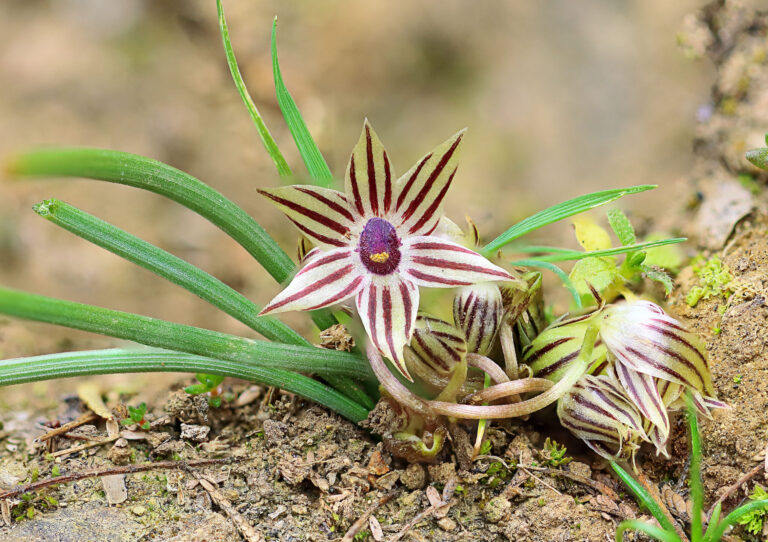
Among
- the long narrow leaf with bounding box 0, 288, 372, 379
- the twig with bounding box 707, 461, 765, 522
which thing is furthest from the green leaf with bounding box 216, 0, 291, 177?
the twig with bounding box 707, 461, 765, 522

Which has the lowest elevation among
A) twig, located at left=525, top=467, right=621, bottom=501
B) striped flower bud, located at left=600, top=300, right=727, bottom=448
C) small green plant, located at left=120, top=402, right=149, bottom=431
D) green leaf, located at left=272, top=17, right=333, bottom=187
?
twig, located at left=525, top=467, right=621, bottom=501

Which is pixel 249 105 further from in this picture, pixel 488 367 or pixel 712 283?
pixel 712 283

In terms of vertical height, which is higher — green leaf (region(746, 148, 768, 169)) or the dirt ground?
green leaf (region(746, 148, 768, 169))

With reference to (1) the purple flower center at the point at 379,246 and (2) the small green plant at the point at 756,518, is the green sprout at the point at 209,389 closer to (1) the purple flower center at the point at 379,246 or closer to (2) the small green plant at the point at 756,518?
(1) the purple flower center at the point at 379,246

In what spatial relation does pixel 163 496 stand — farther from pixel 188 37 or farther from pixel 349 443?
pixel 188 37

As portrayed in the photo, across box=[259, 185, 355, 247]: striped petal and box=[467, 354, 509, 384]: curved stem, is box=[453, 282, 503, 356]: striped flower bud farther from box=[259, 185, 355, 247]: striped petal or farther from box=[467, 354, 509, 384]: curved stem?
box=[259, 185, 355, 247]: striped petal

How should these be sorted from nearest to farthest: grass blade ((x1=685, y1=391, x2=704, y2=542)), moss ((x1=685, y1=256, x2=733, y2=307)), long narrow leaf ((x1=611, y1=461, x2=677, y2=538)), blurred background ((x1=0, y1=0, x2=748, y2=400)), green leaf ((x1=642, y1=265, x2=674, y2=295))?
1. grass blade ((x1=685, y1=391, x2=704, y2=542))
2. long narrow leaf ((x1=611, y1=461, x2=677, y2=538))
3. green leaf ((x1=642, y1=265, x2=674, y2=295))
4. moss ((x1=685, y1=256, x2=733, y2=307))
5. blurred background ((x1=0, y1=0, x2=748, y2=400))
